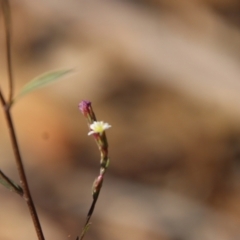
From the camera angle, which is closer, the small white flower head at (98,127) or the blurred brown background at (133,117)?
the small white flower head at (98,127)

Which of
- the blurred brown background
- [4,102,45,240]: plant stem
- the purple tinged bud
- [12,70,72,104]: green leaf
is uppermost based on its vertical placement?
the blurred brown background

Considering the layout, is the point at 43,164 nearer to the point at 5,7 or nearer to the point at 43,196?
the point at 43,196

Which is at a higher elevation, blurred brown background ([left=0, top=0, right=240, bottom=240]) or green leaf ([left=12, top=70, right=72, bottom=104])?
blurred brown background ([left=0, top=0, right=240, bottom=240])

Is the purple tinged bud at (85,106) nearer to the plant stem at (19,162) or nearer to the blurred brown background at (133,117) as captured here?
the plant stem at (19,162)

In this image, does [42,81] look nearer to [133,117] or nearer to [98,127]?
[98,127]

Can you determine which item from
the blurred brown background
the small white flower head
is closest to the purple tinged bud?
the small white flower head

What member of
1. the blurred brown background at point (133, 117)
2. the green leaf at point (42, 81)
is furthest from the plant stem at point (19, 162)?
the blurred brown background at point (133, 117)

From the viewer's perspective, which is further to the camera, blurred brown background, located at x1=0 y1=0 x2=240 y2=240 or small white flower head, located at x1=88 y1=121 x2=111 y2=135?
blurred brown background, located at x1=0 y1=0 x2=240 y2=240

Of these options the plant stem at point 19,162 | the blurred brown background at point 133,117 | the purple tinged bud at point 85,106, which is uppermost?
the blurred brown background at point 133,117

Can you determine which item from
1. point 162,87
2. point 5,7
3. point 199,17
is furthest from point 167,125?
point 5,7

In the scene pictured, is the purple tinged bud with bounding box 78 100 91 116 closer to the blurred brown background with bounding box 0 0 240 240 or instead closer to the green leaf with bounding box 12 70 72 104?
the green leaf with bounding box 12 70 72 104
